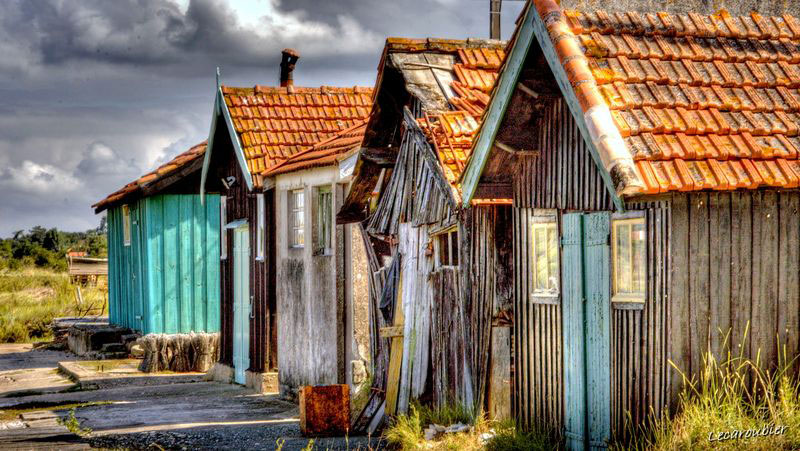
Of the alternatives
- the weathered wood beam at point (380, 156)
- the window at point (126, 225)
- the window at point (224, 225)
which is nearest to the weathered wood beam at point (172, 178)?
the window at point (224, 225)

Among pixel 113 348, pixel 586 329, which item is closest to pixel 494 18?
pixel 586 329

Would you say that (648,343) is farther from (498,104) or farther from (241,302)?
(241,302)

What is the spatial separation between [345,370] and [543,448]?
6.26 m

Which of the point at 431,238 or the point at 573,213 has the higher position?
the point at 573,213

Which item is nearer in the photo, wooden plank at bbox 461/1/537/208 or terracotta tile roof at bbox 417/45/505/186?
wooden plank at bbox 461/1/537/208

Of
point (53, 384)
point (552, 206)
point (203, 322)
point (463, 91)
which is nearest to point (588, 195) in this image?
point (552, 206)

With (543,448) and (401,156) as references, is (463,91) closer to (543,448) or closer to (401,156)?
(401,156)

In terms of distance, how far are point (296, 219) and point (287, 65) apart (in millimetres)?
3842

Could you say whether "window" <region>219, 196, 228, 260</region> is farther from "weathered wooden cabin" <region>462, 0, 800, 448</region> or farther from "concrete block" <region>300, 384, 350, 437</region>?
"weathered wooden cabin" <region>462, 0, 800, 448</region>

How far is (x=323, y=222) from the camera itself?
53.4 ft

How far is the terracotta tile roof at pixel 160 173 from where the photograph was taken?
2336 centimetres

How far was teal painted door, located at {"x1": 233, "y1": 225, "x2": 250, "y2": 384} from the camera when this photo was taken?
19453 millimetres

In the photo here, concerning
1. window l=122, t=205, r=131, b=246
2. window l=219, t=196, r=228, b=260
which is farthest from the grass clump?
window l=122, t=205, r=131, b=246

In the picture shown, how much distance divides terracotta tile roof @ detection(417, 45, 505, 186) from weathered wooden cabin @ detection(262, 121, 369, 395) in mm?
2224
